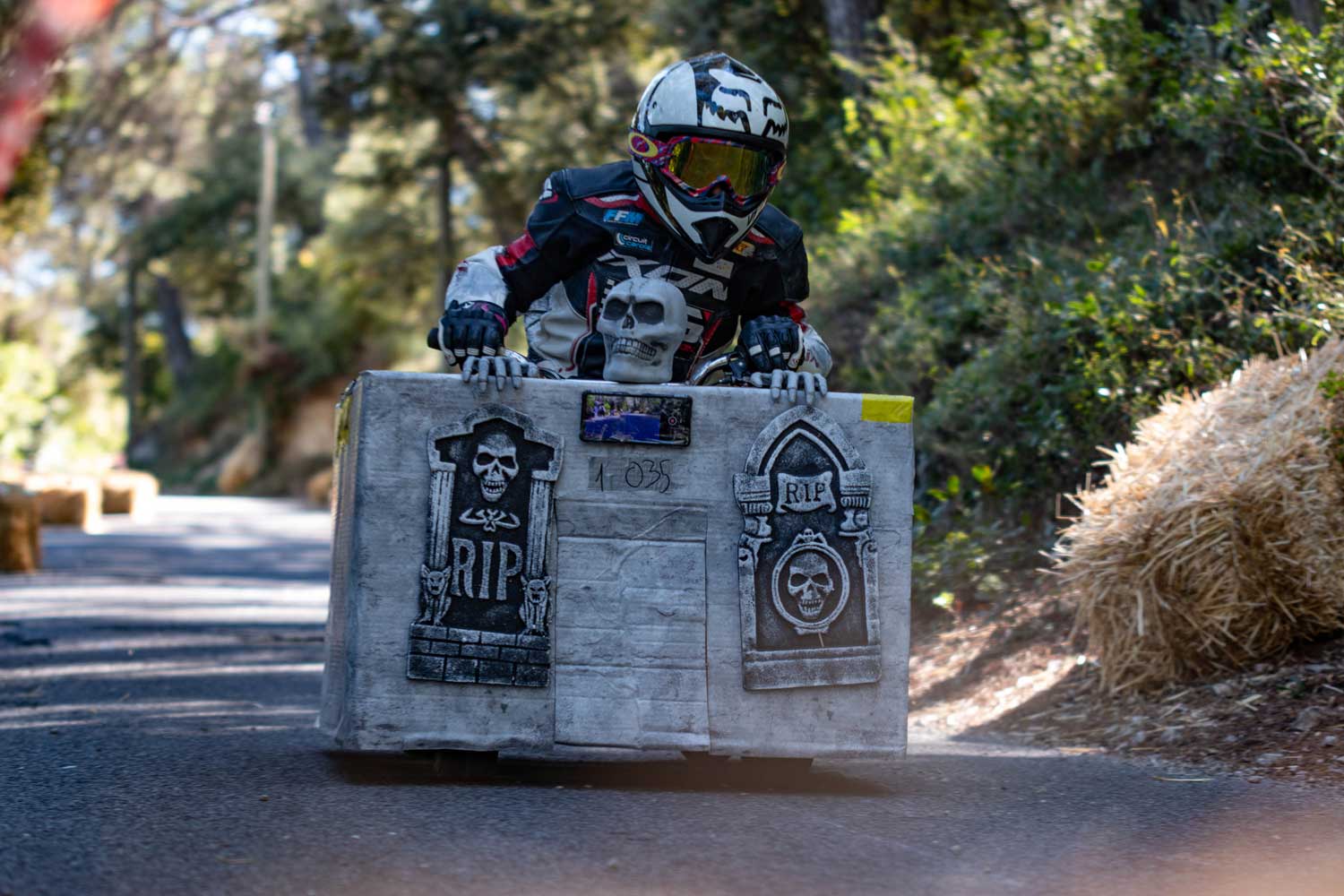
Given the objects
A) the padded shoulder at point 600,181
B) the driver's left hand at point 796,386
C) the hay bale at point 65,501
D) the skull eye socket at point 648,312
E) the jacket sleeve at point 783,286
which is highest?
the padded shoulder at point 600,181

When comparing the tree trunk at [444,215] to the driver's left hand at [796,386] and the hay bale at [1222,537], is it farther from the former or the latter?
the driver's left hand at [796,386]

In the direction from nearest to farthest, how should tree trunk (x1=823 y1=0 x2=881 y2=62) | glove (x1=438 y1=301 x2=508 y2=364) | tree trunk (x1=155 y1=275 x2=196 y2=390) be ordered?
1. glove (x1=438 y1=301 x2=508 y2=364)
2. tree trunk (x1=823 y1=0 x2=881 y2=62)
3. tree trunk (x1=155 y1=275 x2=196 y2=390)

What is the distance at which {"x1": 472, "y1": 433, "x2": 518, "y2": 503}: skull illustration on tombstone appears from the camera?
4227 millimetres

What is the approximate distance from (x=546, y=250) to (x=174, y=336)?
52.9m

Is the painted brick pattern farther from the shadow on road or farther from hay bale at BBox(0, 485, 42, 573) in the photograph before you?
hay bale at BBox(0, 485, 42, 573)

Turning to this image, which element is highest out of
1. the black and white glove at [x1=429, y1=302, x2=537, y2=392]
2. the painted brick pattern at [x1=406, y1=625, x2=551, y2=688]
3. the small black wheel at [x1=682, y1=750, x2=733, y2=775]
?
the black and white glove at [x1=429, y1=302, x2=537, y2=392]

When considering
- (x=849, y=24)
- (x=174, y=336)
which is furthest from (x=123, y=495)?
(x=174, y=336)

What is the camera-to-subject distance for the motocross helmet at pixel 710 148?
4.80 meters

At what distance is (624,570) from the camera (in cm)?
430

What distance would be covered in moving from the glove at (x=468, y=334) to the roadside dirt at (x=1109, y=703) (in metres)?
2.55

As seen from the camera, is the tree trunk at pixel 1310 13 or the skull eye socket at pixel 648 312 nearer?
the skull eye socket at pixel 648 312

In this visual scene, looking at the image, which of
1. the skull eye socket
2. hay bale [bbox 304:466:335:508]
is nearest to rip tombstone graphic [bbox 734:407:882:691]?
the skull eye socket

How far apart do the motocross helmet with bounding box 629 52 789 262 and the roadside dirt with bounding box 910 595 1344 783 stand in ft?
7.45

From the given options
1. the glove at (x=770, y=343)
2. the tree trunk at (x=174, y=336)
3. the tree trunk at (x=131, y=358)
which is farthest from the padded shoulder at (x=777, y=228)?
the tree trunk at (x=174, y=336)
